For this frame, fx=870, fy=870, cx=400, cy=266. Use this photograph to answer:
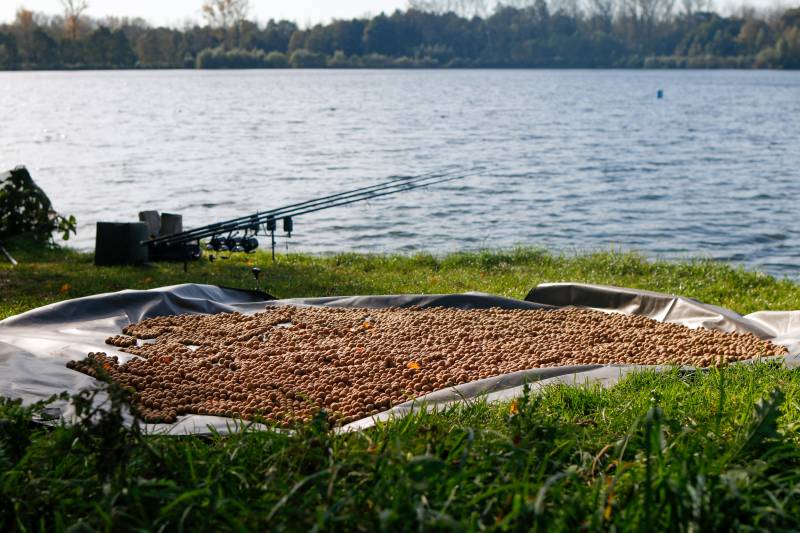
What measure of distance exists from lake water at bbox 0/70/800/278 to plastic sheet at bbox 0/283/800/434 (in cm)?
624

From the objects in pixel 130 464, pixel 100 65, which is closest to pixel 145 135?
pixel 130 464

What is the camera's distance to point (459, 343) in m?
5.29

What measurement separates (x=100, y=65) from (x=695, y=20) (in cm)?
7703

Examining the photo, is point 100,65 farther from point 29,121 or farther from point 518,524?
point 518,524

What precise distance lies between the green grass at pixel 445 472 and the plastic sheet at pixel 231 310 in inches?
20.2

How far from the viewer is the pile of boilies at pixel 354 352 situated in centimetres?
420

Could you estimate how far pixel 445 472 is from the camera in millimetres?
2451

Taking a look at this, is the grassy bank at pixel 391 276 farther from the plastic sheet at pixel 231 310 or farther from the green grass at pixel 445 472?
the green grass at pixel 445 472

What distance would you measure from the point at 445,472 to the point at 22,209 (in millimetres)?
8882

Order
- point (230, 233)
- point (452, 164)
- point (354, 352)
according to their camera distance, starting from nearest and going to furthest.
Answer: point (354, 352), point (230, 233), point (452, 164)

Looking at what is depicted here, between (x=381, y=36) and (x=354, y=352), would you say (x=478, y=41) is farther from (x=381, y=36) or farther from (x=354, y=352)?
(x=354, y=352)

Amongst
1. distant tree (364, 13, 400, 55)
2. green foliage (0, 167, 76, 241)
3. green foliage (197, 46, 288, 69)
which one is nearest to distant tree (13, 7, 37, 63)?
green foliage (197, 46, 288, 69)

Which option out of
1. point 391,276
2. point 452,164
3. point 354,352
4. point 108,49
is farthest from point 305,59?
point 354,352

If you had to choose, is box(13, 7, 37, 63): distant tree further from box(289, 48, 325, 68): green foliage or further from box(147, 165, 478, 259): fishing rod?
box(147, 165, 478, 259): fishing rod
